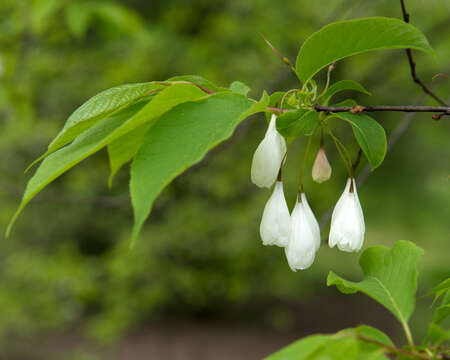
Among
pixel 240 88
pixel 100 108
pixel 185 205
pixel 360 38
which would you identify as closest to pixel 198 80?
pixel 240 88

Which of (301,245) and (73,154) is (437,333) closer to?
(301,245)

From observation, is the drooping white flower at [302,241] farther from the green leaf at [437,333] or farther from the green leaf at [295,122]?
the green leaf at [437,333]

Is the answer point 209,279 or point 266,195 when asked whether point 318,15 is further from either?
point 209,279

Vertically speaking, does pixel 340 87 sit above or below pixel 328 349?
above

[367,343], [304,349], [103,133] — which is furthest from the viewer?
[103,133]

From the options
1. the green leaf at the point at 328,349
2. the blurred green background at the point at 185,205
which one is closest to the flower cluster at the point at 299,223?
the green leaf at the point at 328,349

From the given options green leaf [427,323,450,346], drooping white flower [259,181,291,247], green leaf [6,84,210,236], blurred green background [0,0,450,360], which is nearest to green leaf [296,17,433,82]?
green leaf [6,84,210,236]

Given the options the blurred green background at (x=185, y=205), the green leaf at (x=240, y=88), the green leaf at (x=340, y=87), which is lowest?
the blurred green background at (x=185, y=205)
